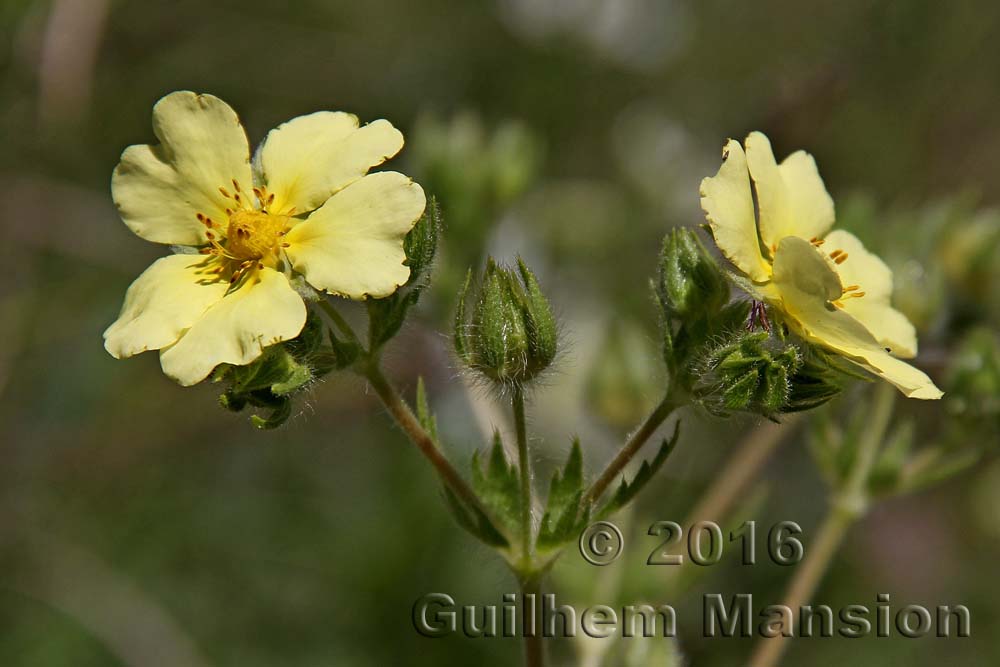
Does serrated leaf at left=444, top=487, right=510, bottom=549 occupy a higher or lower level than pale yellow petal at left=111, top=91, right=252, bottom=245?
lower

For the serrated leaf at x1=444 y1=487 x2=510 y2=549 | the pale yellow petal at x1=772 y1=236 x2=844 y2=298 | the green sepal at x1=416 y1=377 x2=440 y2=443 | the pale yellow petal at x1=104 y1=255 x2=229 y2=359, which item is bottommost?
the serrated leaf at x1=444 y1=487 x2=510 y2=549

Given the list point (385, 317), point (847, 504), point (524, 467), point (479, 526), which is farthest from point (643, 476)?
point (847, 504)

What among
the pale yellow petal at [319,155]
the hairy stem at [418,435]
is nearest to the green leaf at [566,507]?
the hairy stem at [418,435]

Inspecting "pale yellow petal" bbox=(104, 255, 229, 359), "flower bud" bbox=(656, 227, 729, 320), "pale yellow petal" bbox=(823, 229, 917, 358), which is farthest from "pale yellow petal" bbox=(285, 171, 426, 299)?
"pale yellow petal" bbox=(823, 229, 917, 358)

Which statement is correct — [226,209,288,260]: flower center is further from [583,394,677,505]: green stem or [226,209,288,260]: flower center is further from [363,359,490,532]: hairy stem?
[583,394,677,505]: green stem

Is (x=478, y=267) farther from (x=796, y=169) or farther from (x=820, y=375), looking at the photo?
(x=820, y=375)
